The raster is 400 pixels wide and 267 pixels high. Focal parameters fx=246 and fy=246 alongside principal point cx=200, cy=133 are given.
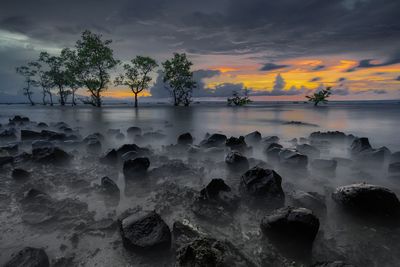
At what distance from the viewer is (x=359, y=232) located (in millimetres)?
4863

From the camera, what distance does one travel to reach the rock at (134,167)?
7.84 metres

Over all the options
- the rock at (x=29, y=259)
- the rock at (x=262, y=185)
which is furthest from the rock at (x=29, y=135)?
the rock at (x=262, y=185)

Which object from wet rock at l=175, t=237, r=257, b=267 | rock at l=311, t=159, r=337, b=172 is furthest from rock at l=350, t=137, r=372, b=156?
wet rock at l=175, t=237, r=257, b=267

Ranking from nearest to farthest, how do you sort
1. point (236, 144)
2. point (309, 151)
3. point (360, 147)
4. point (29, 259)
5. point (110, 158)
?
point (29, 259), point (110, 158), point (360, 147), point (309, 151), point (236, 144)

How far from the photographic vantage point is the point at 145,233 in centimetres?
425

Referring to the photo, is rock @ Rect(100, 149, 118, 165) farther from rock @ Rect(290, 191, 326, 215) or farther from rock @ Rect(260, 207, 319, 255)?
rock @ Rect(260, 207, 319, 255)

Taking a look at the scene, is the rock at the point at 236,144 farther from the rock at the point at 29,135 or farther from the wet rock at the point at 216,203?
the rock at the point at 29,135

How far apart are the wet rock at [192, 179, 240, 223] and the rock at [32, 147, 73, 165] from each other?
21.3 feet

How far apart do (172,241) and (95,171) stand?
5.40 m

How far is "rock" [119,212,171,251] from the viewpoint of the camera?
4129 mm

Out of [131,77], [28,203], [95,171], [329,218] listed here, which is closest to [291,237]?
[329,218]

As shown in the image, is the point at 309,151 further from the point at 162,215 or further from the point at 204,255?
the point at 204,255

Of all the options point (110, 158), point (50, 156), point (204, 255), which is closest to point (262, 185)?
point (204, 255)

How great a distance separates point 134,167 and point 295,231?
5269 mm
